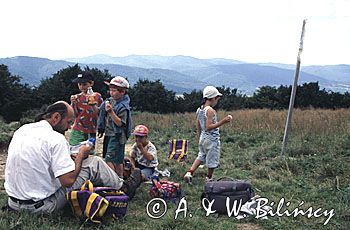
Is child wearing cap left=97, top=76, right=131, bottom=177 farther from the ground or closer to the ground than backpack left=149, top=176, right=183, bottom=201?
farther from the ground

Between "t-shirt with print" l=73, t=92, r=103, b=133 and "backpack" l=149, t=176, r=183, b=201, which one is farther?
"t-shirt with print" l=73, t=92, r=103, b=133

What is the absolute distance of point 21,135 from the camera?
3371 millimetres

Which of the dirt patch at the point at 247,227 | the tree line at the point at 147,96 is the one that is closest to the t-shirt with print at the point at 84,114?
the dirt patch at the point at 247,227

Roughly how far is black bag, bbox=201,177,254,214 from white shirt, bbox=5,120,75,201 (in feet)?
4.91

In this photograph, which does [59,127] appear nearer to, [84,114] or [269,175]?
[84,114]

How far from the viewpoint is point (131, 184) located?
4.37m

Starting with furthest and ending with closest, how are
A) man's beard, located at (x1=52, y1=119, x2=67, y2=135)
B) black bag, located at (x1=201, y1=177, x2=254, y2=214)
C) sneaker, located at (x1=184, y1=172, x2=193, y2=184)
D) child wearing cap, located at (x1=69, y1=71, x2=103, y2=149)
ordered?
sneaker, located at (x1=184, y1=172, x2=193, y2=184), child wearing cap, located at (x1=69, y1=71, x2=103, y2=149), black bag, located at (x1=201, y1=177, x2=254, y2=214), man's beard, located at (x1=52, y1=119, x2=67, y2=135)

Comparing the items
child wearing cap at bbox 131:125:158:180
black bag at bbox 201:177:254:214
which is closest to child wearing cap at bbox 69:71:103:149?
child wearing cap at bbox 131:125:158:180

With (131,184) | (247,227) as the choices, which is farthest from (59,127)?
(247,227)

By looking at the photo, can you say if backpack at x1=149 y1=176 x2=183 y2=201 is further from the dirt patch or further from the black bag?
the dirt patch

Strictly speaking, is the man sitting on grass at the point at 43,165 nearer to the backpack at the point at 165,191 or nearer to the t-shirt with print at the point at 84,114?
the backpack at the point at 165,191

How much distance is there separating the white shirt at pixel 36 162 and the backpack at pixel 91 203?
9.4 inches

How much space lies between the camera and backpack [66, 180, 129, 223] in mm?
3342

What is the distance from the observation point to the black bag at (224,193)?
156 inches
